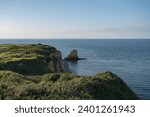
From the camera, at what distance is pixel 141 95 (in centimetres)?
5556

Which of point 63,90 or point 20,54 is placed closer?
point 63,90

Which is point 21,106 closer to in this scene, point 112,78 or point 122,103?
point 122,103

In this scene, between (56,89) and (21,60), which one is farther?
(21,60)

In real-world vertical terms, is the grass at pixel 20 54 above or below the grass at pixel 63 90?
below

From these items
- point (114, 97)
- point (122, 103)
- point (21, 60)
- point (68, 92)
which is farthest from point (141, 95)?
point (122, 103)

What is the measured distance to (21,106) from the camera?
12.6m

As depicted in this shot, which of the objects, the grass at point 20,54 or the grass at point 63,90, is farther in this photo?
the grass at point 20,54

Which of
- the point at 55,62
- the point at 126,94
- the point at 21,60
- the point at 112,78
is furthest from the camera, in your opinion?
the point at 55,62

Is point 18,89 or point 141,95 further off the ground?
point 18,89

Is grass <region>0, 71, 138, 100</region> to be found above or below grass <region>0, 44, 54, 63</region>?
above

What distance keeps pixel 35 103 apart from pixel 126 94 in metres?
11.8

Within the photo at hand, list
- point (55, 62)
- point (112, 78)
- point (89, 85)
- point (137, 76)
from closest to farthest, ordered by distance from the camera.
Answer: point (89, 85)
point (112, 78)
point (55, 62)
point (137, 76)

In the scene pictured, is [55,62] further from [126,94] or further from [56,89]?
[56,89]

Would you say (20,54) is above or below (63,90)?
below
